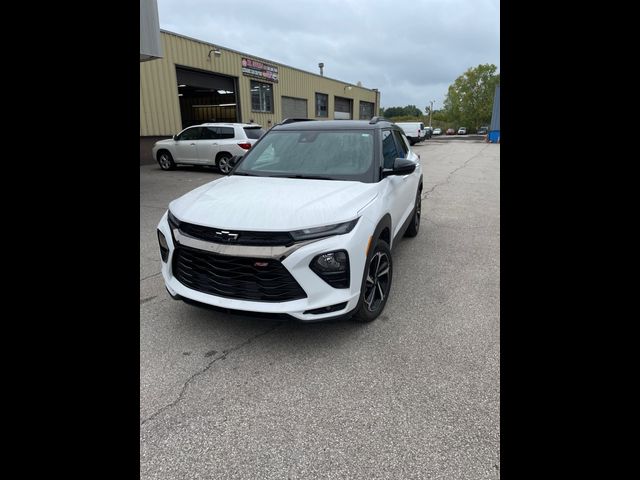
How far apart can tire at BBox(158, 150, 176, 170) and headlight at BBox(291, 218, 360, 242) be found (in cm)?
1282

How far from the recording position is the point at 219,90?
20.2 meters

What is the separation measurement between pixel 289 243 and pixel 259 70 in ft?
69.0

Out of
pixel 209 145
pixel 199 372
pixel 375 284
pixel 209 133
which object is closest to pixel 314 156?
pixel 375 284

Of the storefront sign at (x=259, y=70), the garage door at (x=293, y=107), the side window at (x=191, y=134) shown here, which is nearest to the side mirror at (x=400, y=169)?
the side window at (x=191, y=134)

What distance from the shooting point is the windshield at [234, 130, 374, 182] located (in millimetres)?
3674

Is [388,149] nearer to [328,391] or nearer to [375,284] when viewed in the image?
[375,284]

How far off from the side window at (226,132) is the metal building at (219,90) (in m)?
2.47

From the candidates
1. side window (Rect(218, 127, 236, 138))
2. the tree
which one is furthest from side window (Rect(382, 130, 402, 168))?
the tree

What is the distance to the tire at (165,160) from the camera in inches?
549

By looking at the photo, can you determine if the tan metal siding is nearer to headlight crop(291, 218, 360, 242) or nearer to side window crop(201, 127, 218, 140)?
side window crop(201, 127, 218, 140)

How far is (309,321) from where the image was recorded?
2670 millimetres
